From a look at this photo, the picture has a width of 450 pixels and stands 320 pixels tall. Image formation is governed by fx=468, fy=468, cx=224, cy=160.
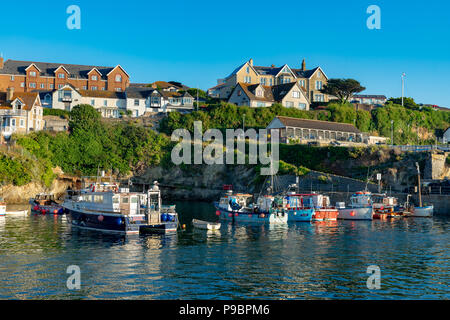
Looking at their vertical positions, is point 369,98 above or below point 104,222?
above

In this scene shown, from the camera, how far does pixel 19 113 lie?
325 feet

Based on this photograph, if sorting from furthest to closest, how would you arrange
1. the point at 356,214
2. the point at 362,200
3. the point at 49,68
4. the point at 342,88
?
the point at 49,68 < the point at 342,88 < the point at 362,200 < the point at 356,214

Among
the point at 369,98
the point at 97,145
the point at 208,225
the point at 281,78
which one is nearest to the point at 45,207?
the point at 208,225

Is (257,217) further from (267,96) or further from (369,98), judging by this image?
(369,98)

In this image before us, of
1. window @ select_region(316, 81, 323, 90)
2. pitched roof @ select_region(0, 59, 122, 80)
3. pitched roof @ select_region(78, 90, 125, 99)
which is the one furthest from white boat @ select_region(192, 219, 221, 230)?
window @ select_region(316, 81, 323, 90)

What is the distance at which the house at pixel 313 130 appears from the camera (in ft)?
344

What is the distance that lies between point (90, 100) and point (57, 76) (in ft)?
57.0

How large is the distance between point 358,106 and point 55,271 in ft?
350

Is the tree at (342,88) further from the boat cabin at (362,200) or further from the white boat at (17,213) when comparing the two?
the white boat at (17,213)

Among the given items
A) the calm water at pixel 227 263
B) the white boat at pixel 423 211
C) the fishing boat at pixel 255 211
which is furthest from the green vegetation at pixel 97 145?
the white boat at pixel 423 211

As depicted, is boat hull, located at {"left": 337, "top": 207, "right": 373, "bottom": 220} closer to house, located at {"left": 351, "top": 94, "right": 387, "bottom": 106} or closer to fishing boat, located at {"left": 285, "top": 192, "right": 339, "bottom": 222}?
fishing boat, located at {"left": 285, "top": 192, "right": 339, "bottom": 222}

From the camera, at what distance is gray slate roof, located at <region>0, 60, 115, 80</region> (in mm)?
129250

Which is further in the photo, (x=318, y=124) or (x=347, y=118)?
(x=347, y=118)

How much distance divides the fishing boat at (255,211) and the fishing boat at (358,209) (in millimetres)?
10415
